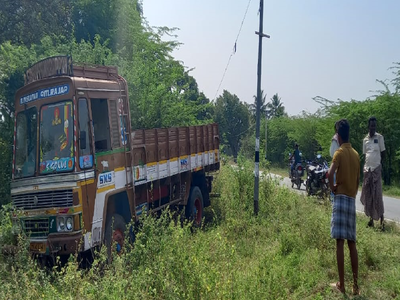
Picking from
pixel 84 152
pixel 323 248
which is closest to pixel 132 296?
pixel 84 152

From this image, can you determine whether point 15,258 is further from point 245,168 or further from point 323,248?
point 245,168

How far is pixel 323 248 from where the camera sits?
248 inches

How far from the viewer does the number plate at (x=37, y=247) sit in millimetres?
5660

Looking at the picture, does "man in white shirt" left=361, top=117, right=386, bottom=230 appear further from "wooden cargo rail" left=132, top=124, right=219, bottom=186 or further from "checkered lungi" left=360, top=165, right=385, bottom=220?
"wooden cargo rail" left=132, top=124, right=219, bottom=186

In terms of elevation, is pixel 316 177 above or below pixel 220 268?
below

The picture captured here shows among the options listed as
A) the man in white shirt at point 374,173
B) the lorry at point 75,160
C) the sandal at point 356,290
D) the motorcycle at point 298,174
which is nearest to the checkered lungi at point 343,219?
the sandal at point 356,290

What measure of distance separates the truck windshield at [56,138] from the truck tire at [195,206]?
4122 mm

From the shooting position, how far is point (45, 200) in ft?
19.0

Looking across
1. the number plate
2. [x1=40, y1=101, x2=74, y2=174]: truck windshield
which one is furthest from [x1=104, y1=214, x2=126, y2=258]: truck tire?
[x1=40, y1=101, x2=74, y2=174]: truck windshield

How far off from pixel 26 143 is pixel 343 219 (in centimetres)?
481

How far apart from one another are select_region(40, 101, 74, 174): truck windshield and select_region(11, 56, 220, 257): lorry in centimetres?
1

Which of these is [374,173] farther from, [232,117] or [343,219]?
[232,117]

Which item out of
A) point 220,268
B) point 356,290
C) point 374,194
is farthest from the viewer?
point 374,194

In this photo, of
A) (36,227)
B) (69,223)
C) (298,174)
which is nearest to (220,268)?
(69,223)
